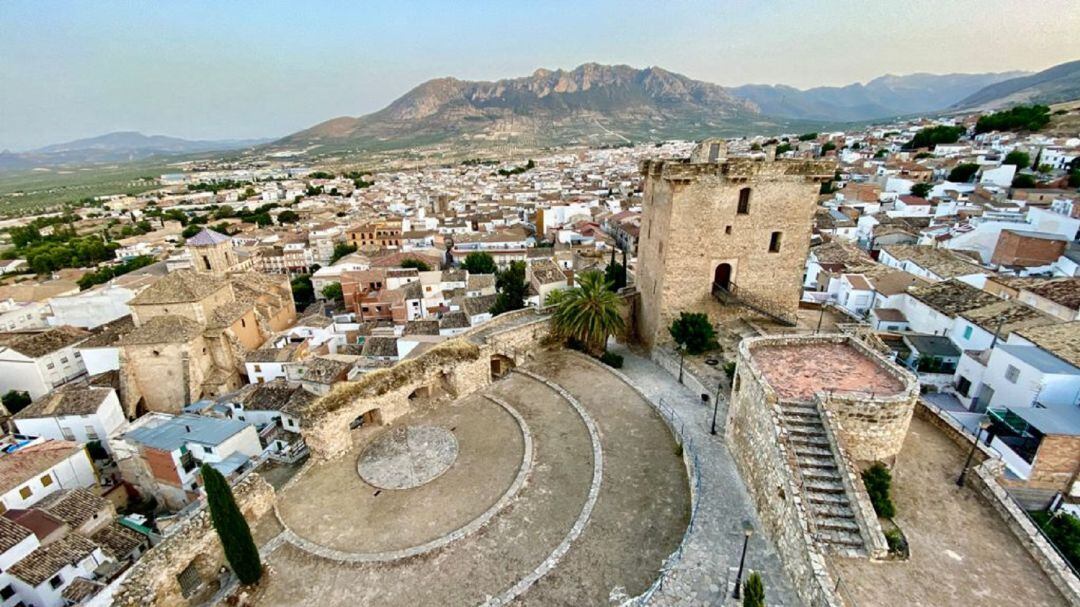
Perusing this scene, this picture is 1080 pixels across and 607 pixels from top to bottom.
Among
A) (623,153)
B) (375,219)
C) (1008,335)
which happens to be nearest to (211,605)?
(1008,335)

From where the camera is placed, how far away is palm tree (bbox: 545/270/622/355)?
19328 mm

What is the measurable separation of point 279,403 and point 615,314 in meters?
18.0

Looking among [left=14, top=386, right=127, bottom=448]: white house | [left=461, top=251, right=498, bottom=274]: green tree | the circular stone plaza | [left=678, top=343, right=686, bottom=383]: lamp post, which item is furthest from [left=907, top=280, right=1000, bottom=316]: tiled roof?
[left=14, top=386, right=127, bottom=448]: white house

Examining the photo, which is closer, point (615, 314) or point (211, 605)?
point (211, 605)

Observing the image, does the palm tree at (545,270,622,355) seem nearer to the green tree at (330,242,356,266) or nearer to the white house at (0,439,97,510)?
the white house at (0,439,97,510)

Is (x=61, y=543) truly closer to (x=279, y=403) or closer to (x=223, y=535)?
(x=279, y=403)

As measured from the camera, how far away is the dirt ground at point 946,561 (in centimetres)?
793

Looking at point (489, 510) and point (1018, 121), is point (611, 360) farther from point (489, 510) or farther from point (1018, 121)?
point (1018, 121)

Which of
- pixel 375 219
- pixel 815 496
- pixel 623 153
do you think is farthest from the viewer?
pixel 623 153

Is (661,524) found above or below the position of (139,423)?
above

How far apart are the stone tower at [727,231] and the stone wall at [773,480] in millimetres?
6632

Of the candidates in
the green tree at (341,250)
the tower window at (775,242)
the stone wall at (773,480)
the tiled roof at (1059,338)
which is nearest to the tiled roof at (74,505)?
the stone wall at (773,480)

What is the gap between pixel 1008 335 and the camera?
64.5 feet

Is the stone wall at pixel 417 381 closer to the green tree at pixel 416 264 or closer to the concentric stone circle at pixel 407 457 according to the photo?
the concentric stone circle at pixel 407 457
